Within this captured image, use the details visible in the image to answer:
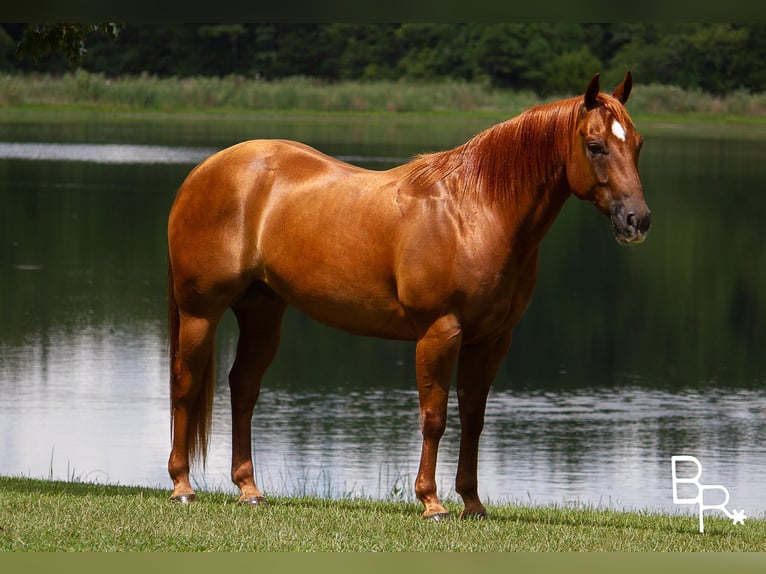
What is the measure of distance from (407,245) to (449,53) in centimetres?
6285

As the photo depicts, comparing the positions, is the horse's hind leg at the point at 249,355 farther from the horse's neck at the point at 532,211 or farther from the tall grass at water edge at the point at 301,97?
the tall grass at water edge at the point at 301,97

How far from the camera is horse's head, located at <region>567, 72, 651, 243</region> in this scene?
6574 mm

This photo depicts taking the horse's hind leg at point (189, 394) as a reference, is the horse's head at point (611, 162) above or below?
above

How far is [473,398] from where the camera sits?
7.27 m

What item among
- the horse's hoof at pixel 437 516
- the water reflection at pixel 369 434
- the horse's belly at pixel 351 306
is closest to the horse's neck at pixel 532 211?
the horse's belly at pixel 351 306

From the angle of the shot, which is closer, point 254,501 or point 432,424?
point 432,424

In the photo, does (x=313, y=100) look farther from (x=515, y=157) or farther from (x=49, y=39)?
(x=515, y=157)

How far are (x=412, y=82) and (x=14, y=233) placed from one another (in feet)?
137

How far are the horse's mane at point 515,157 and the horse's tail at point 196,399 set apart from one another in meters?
1.66

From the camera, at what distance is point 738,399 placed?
53.1 feet

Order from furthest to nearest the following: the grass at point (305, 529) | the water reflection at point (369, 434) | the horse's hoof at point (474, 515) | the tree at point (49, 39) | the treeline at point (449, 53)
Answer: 1. the treeline at point (449, 53)
2. the water reflection at point (369, 434)
3. the tree at point (49, 39)
4. the horse's hoof at point (474, 515)
5. the grass at point (305, 529)

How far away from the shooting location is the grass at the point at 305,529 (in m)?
6.25

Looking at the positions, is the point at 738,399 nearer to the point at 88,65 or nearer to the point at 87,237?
the point at 87,237

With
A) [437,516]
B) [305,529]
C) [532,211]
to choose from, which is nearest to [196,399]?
[305,529]
